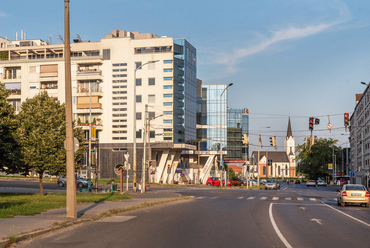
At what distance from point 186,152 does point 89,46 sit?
2671 cm

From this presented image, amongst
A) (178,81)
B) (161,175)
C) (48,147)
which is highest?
(178,81)

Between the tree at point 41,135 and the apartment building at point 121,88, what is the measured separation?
145ft

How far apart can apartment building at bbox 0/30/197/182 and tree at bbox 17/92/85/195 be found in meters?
44.1

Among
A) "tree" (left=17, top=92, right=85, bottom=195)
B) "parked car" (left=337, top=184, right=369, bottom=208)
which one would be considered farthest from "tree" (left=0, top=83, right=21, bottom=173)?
"parked car" (left=337, top=184, right=369, bottom=208)

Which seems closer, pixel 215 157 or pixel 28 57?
pixel 28 57

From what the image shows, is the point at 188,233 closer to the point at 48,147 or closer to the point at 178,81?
the point at 48,147

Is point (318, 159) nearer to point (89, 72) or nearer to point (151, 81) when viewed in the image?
point (151, 81)

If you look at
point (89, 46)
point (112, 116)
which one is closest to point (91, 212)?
point (112, 116)

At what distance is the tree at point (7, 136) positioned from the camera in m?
25.8

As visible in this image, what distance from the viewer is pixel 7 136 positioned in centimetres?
2644

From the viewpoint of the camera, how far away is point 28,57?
268ft

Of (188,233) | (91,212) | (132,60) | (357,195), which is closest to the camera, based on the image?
(188,233)

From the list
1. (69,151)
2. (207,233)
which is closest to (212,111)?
(69,151)

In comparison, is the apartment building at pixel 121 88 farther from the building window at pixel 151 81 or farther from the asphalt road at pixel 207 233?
the asphalt road at pixel 207 233
